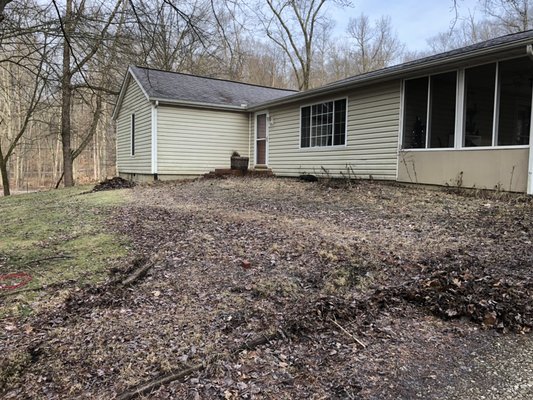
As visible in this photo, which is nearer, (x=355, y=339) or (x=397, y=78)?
(x=355, y=339)

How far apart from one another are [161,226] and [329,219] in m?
2.55

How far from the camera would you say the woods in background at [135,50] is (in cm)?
507

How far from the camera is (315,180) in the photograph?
1095 cm

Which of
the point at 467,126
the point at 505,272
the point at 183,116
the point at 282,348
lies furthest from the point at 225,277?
the point at 183,116

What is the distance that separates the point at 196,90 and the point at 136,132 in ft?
Result: 9.22

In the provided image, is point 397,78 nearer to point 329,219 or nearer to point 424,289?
point 329,219

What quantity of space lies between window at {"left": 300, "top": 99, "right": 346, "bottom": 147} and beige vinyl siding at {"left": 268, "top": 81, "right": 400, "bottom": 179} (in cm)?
18

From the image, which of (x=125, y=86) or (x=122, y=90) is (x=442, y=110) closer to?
(x=125, y=86)

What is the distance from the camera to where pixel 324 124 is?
11.7 meters

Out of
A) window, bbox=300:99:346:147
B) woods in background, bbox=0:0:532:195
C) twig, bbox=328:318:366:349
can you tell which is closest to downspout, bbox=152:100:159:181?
woods in background, bbox=0:0:532:195

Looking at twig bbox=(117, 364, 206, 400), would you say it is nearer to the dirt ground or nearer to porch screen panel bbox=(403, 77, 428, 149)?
the dirt ground

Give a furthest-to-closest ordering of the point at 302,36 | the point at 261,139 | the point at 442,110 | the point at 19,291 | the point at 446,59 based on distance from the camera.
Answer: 1. the point at 302,36
2. the point at 261,139
3. the point at 442,110
4. the point at 446,59
5. the point at 19,291

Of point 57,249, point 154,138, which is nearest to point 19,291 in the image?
point 57,249

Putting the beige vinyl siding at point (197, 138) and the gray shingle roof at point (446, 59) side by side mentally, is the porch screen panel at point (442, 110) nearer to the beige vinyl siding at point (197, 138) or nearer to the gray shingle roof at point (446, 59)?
the gray shingle roof at point (446, 59)
